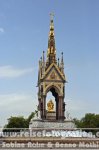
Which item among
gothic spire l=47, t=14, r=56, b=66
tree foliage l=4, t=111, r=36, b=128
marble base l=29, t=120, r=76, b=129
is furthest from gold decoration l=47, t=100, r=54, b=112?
tree foliage l=4, t=111, r=36, b=128

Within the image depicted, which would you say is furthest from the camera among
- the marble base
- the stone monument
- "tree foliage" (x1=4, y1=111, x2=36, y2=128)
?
"tree foliage" (x1=4, y1=111, x2=36, y2=128)

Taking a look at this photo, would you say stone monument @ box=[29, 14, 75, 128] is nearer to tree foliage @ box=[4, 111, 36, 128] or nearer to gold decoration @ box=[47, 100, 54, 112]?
gold decoration @ box=[47, 100, 54, 112]

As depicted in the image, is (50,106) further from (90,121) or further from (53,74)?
(90,121)

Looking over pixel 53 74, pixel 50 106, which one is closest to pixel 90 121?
pixel 50 106

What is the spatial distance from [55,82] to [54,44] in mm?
6431

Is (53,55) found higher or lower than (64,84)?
higher

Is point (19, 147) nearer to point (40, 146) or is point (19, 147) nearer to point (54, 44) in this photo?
point (40, 146)

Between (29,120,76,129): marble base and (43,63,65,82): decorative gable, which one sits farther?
(43,63,65,82): decorative gable

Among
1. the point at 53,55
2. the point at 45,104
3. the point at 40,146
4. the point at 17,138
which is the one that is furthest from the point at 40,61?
the point at 40,146

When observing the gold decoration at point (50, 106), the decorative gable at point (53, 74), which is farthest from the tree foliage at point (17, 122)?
the decorative gable at point (53, 74)

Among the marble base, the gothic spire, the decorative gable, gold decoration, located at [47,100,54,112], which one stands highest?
the gothic spire

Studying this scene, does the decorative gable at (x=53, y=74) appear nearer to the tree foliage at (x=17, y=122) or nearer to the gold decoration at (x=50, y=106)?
the gold decoration at (x=50, y=106)

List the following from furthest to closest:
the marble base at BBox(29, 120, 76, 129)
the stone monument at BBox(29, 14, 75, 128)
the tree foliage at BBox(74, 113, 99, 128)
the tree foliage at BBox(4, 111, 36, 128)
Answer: the tree foliage at BBox(4, 111, 36, 128) < the tree foliage at BBox(74, 113, 99, 128) < the stone monument at BBox(29, 14, 75, 128) < the marble base at BBox(29, 120, 76, 129)

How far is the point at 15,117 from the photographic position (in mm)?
91750
